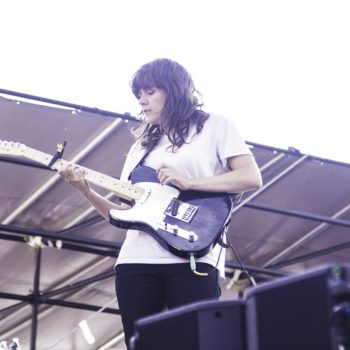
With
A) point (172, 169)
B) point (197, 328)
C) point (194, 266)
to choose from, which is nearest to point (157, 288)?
point (194, 266)

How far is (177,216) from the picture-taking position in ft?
9.78

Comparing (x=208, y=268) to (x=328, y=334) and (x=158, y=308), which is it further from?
(x=328, y=334)

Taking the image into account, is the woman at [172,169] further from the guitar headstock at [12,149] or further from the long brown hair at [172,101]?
the guitar headstock at [12,149]

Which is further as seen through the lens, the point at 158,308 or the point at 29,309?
the point at 29,309

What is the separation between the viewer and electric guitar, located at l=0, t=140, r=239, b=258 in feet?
9.45

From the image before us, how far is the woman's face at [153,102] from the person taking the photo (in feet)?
10.3

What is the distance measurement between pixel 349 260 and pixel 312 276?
478 centimetres

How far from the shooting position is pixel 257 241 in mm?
6301

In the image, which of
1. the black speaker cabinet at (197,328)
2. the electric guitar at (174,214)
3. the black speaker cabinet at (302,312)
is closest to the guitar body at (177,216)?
the electric guitar at (174,214)

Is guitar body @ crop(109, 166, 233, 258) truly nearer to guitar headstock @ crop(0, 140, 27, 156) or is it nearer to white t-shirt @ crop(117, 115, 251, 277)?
white t-shirt @ crop(117, 115, 251, 277)

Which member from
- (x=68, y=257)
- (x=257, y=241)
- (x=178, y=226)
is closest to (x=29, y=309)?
(x=68, y=257)

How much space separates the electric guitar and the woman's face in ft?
0.61

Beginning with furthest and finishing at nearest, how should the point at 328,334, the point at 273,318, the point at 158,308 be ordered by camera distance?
the point at 158,308 < the point at 273,318 < the point at 328,334

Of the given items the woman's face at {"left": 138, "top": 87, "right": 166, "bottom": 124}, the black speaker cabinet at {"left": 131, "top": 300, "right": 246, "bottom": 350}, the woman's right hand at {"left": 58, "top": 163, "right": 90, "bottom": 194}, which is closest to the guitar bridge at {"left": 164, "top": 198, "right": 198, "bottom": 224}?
the woman's face at {"left": 138, "top": 87, "right": 166, "bottom": 124}
